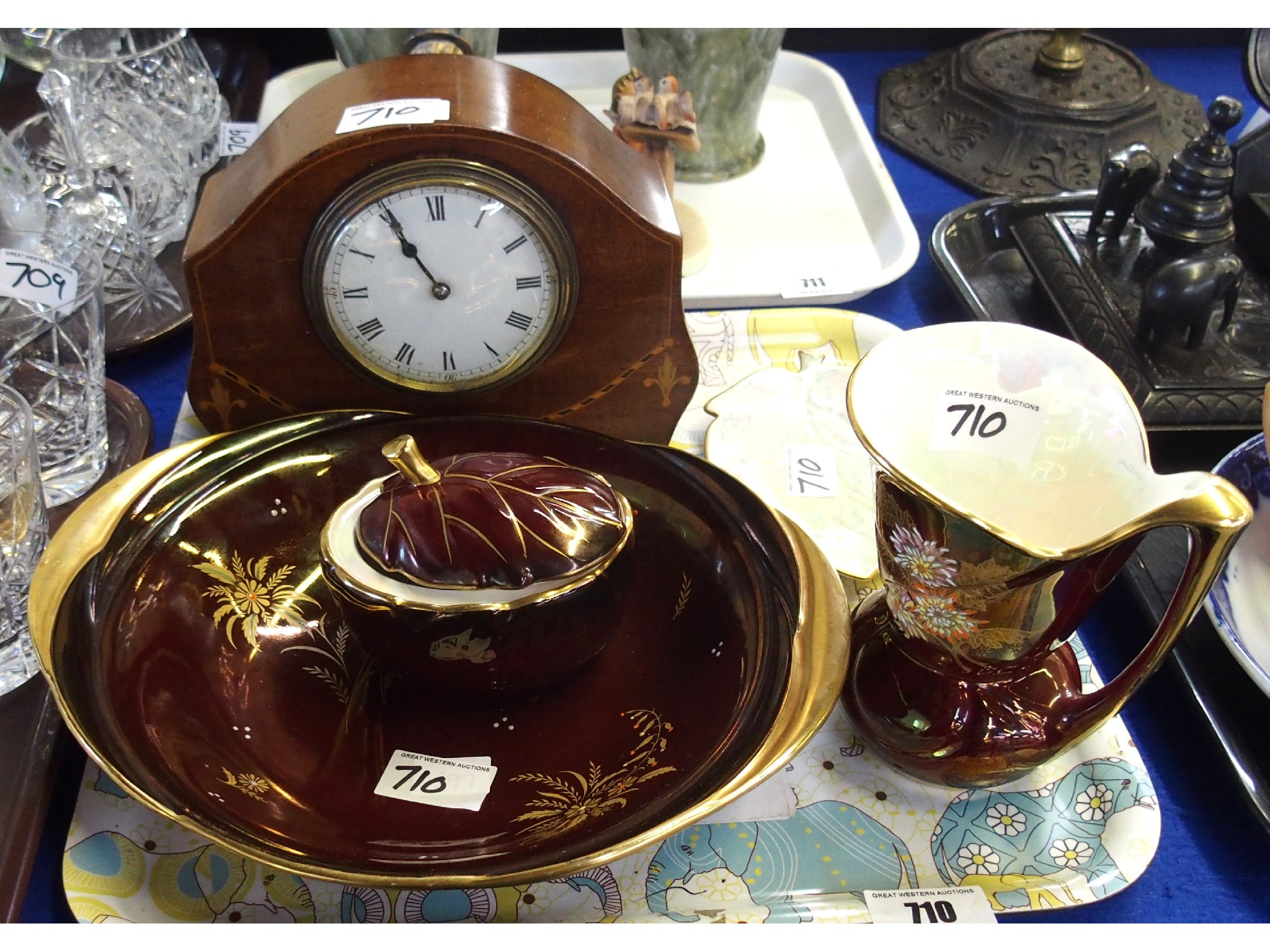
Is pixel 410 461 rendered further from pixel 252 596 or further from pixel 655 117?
pixel 655 117

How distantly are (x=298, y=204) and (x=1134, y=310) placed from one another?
2.52ft

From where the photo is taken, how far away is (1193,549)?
47cm

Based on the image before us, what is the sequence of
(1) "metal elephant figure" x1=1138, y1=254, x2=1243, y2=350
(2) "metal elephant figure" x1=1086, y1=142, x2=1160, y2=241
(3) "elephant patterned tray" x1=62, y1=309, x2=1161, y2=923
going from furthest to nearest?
1. (2) "metal elephant figure" x1=1086, y1=142, x2=1160, y2=241
2. (1) "metal elephant figure" x1=1138, y1=254, x2=1243, y2=350
3. (3) "elephant patterned tray" x1=62, y1=309, x2=1161, y2=923

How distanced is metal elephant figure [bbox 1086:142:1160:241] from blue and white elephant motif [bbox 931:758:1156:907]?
628mm

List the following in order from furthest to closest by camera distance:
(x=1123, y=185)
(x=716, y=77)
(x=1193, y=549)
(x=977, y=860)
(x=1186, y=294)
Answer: (x=716, y=77) → (x=1123, y=185) → (x=1186, y=294) → (x=977, y=860) → (x=1193, y=549)

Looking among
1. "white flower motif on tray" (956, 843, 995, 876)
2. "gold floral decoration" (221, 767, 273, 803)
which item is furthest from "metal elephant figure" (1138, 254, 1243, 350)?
"gold floral decoration" (221, 767, 273, 803)

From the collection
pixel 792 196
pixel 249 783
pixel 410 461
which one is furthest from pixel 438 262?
pixel 792 196

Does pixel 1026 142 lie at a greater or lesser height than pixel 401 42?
lesser

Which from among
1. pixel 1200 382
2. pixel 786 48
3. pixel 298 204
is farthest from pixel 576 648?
pixel 786 48

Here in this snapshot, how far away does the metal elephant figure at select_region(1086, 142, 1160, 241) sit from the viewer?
993mm

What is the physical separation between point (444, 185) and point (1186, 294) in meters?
0.63

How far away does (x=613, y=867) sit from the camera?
575 mm

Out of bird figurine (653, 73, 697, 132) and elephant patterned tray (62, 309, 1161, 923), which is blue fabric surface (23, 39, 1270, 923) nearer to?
elephant patterned tray (62, 309, 1161, 923)

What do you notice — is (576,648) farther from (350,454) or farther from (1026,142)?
(1026,142)
